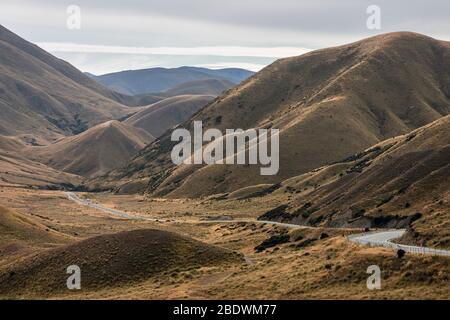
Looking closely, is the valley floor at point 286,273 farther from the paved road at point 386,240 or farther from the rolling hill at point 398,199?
the rolling hill at point 398,199

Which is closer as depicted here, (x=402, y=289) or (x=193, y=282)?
(x=402, y=289)

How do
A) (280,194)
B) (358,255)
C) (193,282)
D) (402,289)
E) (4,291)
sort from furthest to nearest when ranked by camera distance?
(280,194)
(4,291)
(193,282)
(358,255)
(402,289)

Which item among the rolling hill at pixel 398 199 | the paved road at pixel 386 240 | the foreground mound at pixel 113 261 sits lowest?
the foreground mound at pixel 113 261

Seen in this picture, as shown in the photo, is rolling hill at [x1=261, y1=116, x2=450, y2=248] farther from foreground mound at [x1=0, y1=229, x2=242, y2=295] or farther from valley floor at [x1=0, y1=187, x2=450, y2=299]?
foreground mound at [x1=0, y1=229, x2=242, y2=295]

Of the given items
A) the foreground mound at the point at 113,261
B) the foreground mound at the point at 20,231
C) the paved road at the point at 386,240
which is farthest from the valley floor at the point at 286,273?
the paved road at the point at 386,240

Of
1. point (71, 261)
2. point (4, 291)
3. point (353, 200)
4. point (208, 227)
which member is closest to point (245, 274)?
point (71, 261)

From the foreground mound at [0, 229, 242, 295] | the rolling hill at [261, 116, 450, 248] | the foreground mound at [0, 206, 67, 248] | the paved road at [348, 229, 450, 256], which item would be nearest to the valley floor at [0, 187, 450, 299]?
the foreground mound at [0, 206, 67, 248]

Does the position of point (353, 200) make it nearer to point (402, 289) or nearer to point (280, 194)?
point (402, 289)
